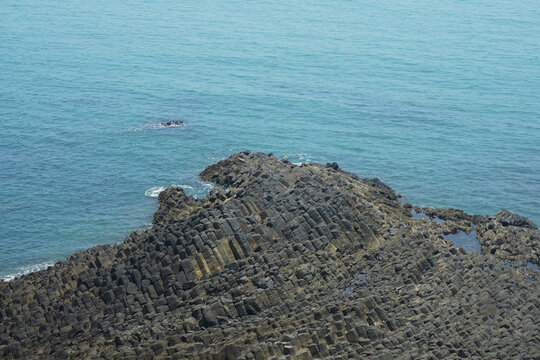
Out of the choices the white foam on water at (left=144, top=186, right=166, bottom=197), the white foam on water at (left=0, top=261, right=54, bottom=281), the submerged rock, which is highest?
→ the submerged rock

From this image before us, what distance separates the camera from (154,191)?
8969 centimetres

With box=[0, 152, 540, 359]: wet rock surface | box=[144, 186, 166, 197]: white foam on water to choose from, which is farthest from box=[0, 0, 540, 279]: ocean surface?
box=[0, 152, 540, 359]: wet rock surface

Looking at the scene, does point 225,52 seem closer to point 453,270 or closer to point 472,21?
point 472,21

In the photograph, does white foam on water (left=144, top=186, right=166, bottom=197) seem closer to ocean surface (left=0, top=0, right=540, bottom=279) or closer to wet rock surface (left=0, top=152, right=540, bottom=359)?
ocean surface (left=0, top=0, right=540, bottom=279)

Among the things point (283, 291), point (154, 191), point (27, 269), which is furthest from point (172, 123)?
point (283, 291)

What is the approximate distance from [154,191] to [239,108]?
34276mm

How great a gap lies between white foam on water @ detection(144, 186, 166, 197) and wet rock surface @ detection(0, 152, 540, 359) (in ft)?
63.6

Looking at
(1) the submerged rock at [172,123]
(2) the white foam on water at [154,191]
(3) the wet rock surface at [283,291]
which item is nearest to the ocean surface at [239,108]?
(2) the white foam on water at [154,191]

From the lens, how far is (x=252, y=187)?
7306 centimetres

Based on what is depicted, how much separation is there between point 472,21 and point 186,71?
83080 mm

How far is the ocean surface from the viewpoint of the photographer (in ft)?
291

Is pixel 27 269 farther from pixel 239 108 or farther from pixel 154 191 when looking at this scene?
pixel 239 108

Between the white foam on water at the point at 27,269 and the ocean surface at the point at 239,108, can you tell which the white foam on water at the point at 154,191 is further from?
the white foam on water at the point at 27,269

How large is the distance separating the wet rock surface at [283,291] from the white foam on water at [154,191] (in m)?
19.4
